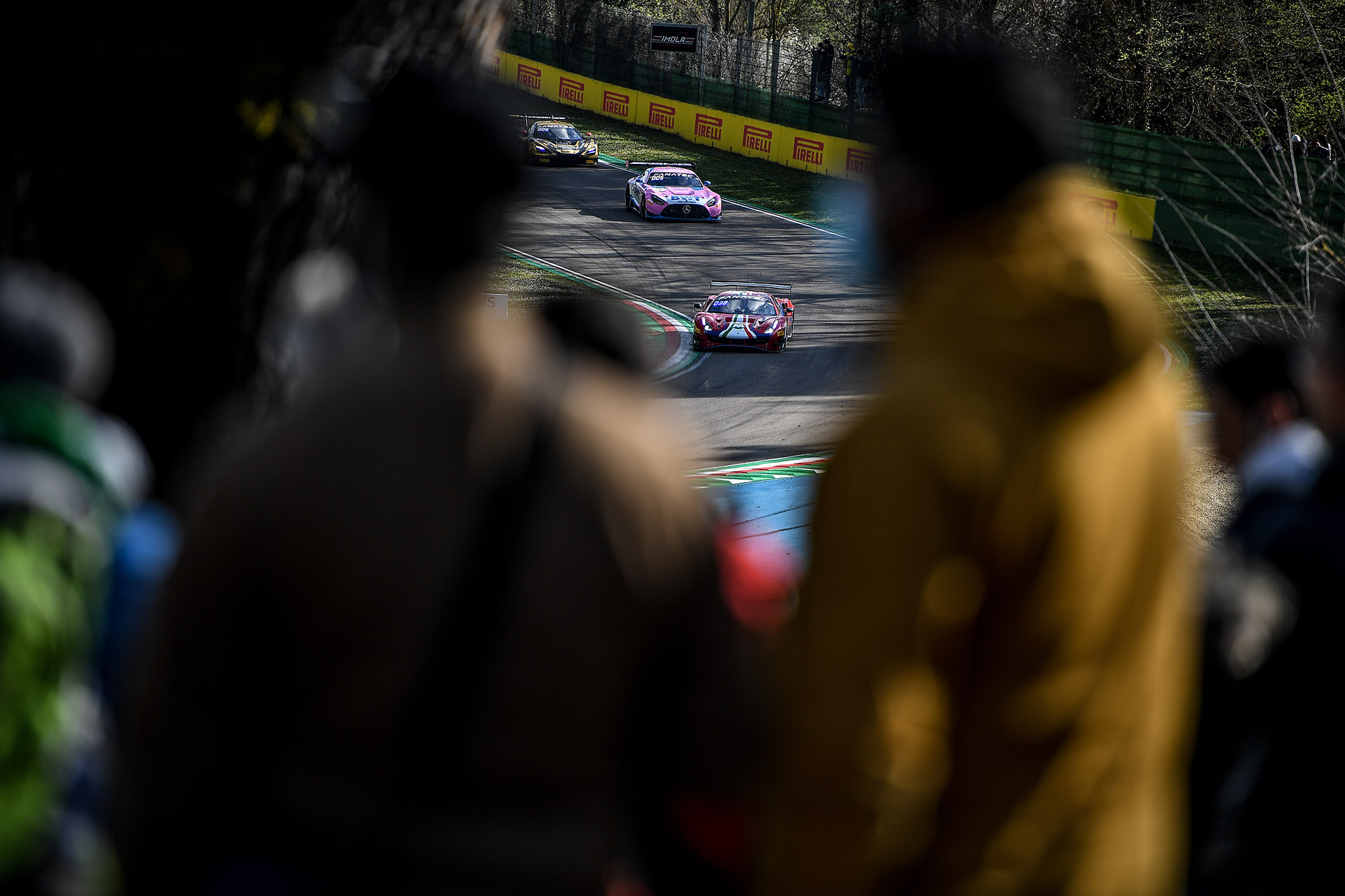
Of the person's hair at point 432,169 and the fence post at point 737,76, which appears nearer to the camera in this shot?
the person's hair at point 432,169

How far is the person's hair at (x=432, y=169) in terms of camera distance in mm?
1560

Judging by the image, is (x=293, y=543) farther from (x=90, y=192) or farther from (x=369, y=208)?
(x=90, y=192)

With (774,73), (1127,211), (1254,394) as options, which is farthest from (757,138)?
(1254,394)

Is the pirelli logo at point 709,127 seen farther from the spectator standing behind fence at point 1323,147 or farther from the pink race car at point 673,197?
the spectator standing behind fence at point 1323,147

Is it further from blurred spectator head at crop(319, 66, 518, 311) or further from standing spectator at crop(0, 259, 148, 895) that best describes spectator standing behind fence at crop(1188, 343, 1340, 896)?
standing spectator at crop(0, 259, 148, 895)

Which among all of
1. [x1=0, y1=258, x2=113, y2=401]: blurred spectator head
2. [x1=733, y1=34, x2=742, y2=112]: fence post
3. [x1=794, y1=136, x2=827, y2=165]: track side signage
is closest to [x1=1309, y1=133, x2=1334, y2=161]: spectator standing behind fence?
[x1=0, y1=258, x2=113, y2=401]: blurred spectator head

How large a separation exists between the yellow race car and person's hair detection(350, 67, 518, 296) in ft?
135

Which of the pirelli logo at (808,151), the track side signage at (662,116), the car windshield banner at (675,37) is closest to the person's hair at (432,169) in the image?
the pirelli logo at (808,151)

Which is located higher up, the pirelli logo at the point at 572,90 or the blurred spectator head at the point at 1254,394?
the pirelli logo at the point at 572,90

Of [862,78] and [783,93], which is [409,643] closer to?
[862,78]

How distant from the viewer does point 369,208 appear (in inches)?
64.8

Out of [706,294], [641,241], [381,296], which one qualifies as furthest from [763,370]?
[381,296]

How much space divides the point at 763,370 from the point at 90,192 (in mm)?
20011

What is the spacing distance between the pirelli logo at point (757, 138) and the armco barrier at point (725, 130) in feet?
0.08
